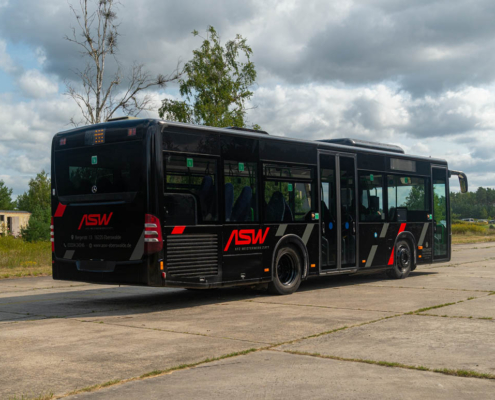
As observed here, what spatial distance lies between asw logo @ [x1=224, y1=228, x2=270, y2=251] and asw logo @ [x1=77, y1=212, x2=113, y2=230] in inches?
82.7

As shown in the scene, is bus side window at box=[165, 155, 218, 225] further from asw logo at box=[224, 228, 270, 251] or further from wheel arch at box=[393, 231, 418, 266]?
wheel arch at box=[393, 231, 418, 266]

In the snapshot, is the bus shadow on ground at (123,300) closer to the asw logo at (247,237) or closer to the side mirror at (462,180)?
the asw logo at (247,237)

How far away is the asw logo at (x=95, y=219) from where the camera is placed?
10531 millimetres

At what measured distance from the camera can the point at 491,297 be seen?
11195 millimetres

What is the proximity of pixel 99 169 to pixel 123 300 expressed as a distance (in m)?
3.00

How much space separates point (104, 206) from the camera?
10.6 metres

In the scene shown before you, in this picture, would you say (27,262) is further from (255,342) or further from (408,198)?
(255,342)

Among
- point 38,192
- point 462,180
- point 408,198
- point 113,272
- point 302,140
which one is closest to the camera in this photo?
point 113,272

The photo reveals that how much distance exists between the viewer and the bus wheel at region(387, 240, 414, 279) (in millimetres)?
15538

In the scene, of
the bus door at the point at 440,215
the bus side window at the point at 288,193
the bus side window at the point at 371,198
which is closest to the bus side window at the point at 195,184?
the bus side window at the point at 288,193

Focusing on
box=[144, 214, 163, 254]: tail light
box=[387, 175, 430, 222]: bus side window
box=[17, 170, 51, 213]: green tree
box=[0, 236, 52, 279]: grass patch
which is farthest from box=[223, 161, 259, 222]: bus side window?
box=[17, 170, 51, 213]: green tree

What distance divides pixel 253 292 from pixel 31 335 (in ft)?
18.4

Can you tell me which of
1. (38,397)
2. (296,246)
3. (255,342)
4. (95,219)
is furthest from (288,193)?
(38,397)

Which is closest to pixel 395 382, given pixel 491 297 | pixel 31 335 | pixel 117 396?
pixel 117 396
